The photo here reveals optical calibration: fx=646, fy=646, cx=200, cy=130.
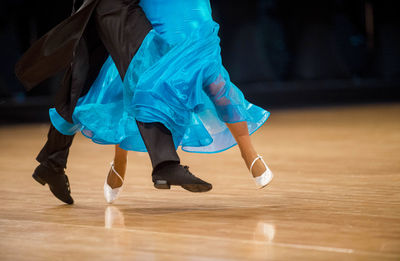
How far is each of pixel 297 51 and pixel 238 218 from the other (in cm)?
832

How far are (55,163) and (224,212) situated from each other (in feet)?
1.93

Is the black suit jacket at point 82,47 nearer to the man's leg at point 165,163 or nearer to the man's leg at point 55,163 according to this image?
the man's leg at point 55,163

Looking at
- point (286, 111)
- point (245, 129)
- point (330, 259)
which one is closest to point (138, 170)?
point (245, 129)

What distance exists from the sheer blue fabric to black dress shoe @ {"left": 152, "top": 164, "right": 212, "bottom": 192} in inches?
5.6

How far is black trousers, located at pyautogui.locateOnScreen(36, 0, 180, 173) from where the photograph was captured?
6.09ft

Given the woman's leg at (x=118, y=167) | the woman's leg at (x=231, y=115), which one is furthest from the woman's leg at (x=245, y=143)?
the woman's leg at (x=118, y=167)

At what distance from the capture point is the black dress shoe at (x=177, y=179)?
1794 millimetres

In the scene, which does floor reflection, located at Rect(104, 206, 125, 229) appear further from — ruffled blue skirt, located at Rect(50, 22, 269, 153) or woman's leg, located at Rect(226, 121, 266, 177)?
woman's leg, located at Rect(226, 121, 266, 177)

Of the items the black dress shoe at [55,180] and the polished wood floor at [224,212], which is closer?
the polished wood floor at [224,212]

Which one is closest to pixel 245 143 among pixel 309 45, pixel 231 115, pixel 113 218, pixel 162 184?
pixel 231 115

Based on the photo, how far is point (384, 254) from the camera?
1.40m

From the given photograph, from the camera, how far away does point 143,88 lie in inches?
74.4

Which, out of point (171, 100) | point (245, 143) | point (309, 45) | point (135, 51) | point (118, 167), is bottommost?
point (309, 45)

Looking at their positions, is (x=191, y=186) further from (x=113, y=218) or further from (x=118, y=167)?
(x=118, y=167)
